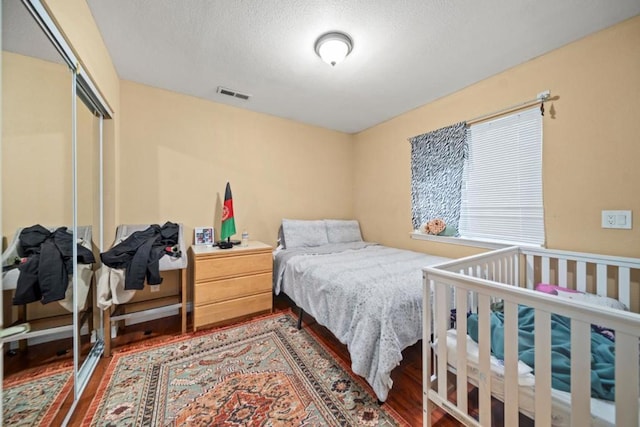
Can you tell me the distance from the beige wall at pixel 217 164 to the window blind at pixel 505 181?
189 centimetres

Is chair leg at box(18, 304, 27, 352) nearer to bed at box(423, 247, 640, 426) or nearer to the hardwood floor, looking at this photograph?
the hardwood floor

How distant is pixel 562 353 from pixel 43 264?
100 inches

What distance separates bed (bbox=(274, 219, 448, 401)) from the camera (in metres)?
1.40

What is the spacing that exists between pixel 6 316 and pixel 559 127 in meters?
3.41

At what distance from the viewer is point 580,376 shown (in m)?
0.77

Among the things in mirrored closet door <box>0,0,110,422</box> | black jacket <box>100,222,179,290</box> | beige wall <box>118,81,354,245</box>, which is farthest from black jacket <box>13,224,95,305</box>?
beige wall <box>118,81,354,245</box>

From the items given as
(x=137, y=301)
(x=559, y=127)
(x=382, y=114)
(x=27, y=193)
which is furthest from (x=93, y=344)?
(x=559, y=127)

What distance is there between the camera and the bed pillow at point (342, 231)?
339cm

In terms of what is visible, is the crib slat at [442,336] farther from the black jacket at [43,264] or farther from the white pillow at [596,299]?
the black jacket at [43,264]

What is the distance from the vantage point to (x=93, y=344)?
5.97 ft

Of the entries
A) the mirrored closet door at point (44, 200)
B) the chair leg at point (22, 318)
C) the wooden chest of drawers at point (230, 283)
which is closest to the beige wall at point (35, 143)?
the mirrored closet door at point (44, 200)

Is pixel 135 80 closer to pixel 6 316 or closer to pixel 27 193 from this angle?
pixel 27 193

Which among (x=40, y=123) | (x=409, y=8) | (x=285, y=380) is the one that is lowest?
(x=285, y=380)

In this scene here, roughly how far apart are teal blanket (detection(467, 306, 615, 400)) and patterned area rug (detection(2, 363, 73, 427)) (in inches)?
82.2
